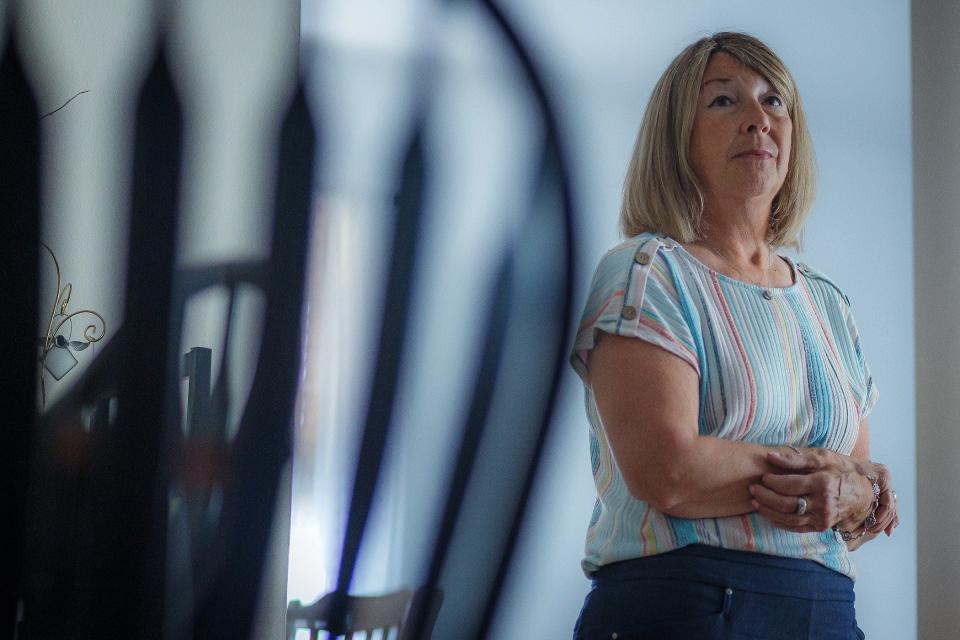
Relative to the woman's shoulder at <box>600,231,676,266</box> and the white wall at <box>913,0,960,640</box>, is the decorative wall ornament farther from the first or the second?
the white wall at <box>913,0,960,640</box>

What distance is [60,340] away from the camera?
1.54 meters

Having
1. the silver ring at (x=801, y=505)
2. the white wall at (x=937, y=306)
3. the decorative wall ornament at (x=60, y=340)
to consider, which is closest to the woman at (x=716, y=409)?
the silver ring at (x=801, y=505)

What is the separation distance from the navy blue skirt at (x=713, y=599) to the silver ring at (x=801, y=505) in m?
0.06

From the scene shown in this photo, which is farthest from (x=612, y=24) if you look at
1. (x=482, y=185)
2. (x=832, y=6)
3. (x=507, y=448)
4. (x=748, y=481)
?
(x=748, y=481)

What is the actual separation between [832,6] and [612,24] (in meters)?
0.60

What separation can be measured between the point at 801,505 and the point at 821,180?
4.20 ft

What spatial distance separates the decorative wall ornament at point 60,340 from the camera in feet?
5.04

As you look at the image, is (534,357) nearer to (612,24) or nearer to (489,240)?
(489,240)

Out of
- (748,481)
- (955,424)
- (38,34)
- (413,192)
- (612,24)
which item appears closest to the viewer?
(748,481)

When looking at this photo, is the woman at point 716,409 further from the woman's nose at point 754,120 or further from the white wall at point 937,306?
the white wall at point 937,306

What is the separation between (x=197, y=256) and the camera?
1.65m

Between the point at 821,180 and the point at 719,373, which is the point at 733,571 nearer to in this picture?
the point at 719,373

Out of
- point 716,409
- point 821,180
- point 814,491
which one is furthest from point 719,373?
point 821,180

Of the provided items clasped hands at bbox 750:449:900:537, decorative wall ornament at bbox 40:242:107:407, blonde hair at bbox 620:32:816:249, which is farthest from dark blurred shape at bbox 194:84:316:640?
clasped hands at bbox 750:449:900:537
